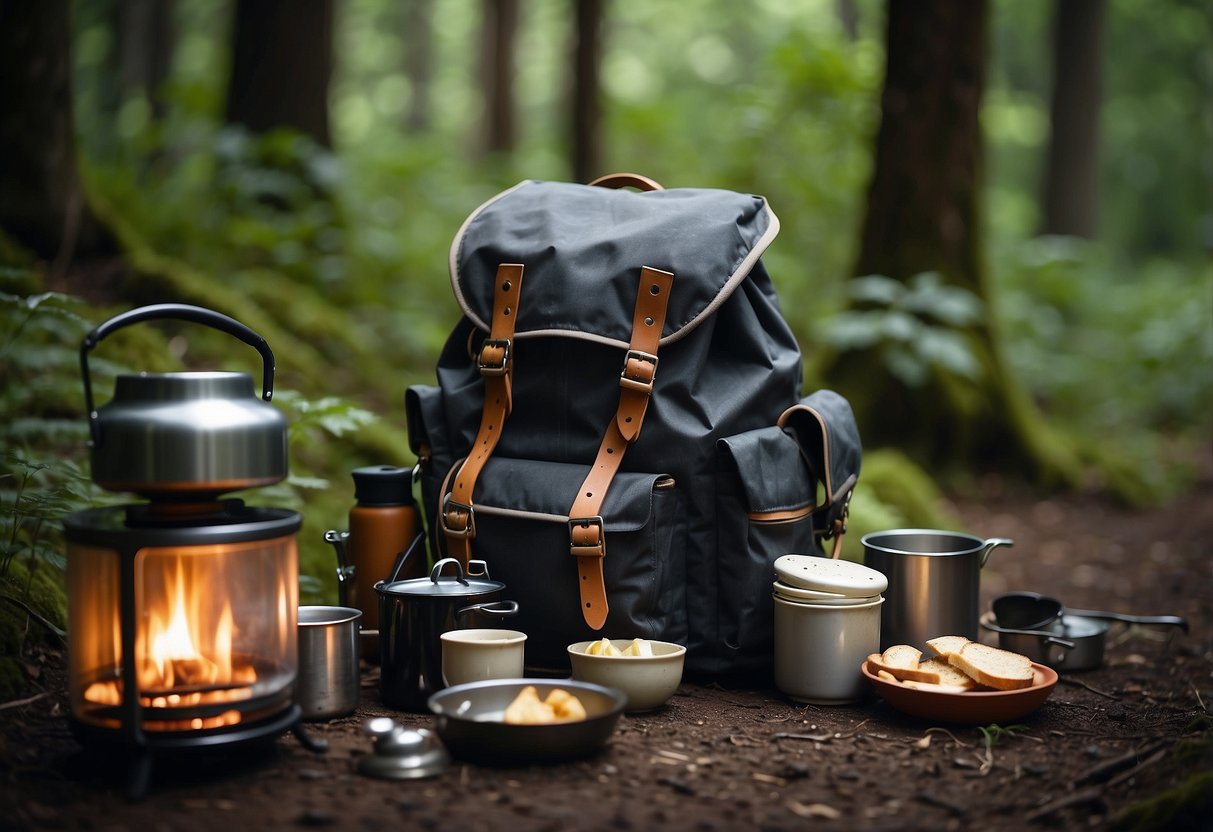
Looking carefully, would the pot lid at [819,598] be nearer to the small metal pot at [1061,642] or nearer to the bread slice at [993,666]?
the bread slice at [993,666]

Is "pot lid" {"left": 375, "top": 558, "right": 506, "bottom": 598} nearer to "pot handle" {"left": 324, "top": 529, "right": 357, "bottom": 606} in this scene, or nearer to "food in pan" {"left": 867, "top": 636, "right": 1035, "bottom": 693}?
"pot handle" {"left": 324, "top": 529, "right": 357, "bottom": 606}

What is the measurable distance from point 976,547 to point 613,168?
10.0 metres

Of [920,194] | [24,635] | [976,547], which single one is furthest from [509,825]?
[920,194]

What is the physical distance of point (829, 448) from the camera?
3447mm

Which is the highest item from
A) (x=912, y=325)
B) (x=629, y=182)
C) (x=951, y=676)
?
(x=629, y=182)

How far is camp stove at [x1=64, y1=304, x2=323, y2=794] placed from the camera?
7.64 feet

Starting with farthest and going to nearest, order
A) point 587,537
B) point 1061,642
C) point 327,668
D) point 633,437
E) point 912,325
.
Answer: point 912,325 → point 1061,642 → point 633,437 → point 587,537 → point 327,668

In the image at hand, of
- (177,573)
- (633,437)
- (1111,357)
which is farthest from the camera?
(1111,357)

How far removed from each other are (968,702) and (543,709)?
3.83 feet

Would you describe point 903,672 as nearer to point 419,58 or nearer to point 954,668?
point 954,668

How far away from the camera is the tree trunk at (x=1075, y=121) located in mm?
13594

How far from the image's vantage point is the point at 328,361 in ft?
21.4

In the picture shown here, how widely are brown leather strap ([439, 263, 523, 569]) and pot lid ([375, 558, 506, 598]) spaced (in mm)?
153

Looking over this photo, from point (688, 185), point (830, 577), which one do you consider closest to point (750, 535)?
point (830, 577)
